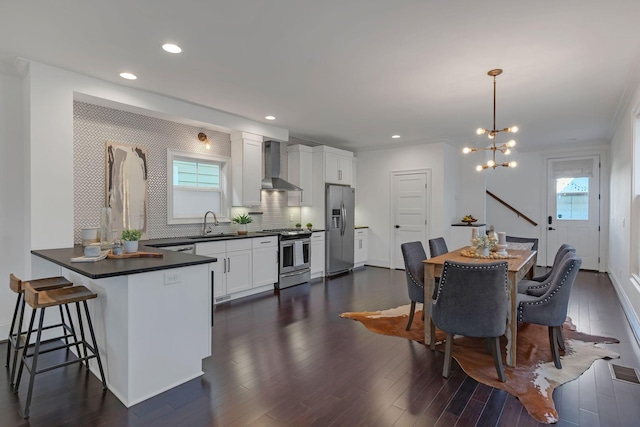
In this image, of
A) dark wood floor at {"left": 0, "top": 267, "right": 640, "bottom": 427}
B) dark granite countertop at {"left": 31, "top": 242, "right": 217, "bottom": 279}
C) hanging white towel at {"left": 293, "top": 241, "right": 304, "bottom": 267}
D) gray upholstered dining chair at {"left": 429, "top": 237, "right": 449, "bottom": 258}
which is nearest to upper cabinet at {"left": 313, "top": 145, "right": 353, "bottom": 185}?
hanging white towel at {"left": 293, "top": 241, "right": 304, "bottom": 267}

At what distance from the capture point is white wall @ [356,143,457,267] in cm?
664

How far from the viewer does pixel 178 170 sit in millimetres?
4789

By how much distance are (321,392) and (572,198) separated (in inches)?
290

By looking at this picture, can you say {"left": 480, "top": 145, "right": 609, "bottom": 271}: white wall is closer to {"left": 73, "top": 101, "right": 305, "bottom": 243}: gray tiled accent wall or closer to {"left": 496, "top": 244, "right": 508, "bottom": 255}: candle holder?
{"left": 496, "top": 244, "right": 508, "bottom": 255}: candle holder

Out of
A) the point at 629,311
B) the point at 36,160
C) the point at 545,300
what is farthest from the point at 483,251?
the point at 36,160

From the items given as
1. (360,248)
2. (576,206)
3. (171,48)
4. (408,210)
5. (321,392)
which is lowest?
(321,392)

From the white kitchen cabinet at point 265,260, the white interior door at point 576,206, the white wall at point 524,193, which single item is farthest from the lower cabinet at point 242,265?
the white interior door at point 576,206

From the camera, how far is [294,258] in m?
5.57

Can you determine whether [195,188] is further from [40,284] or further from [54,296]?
[54,296]

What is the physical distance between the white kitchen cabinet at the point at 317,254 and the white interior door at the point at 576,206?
5.08m

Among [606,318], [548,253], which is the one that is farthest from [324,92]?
[548,253]

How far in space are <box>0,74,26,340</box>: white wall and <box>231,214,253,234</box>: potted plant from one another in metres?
2.48

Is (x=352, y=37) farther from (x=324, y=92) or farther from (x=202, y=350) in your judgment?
(x=202, y=350)

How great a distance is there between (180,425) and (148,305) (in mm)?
781
